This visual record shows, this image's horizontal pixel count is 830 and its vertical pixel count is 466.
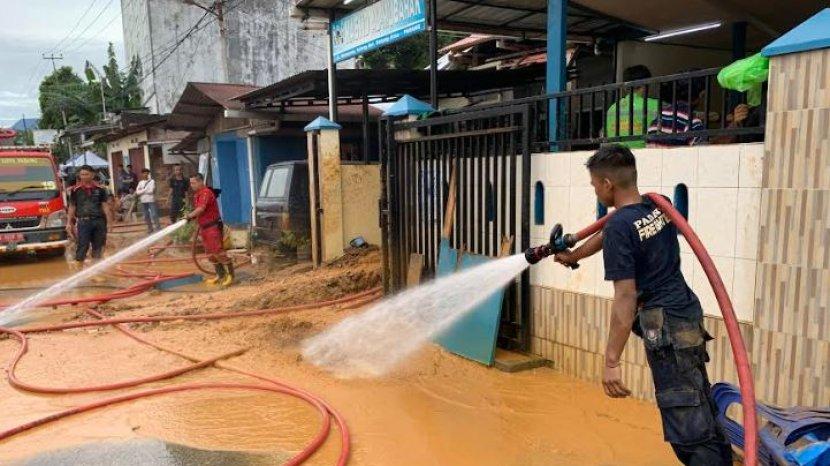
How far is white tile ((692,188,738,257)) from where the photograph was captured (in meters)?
3.44

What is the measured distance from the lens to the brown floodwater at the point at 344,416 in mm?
3586

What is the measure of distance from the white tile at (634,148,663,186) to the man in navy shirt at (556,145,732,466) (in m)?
1.36

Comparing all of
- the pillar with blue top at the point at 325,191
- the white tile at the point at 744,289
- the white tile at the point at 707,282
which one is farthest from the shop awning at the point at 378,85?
the white tile at the point at 744,289

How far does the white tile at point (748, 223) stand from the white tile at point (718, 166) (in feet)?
0.35

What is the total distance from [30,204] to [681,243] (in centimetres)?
1296

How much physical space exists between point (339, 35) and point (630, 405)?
22.2 ft

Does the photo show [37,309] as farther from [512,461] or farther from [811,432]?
[811,432]

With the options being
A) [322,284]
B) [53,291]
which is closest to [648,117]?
[322,284]

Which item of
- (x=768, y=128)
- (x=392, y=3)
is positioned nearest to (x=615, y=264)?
(x=768, y=128)

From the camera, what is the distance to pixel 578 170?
4398mm

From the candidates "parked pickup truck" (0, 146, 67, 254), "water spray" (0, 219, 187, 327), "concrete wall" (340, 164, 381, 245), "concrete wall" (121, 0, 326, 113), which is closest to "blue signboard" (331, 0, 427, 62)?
"concrete wall" (340, 164, 381, 245)

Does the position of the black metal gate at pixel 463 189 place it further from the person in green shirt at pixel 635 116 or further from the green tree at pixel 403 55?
the green tree at pixel 403 55

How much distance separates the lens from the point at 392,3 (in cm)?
729

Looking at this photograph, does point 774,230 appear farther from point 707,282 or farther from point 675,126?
point 675,126
